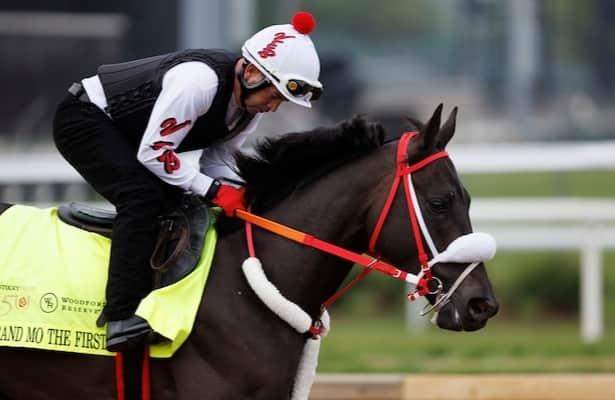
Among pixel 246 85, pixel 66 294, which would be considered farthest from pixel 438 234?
pixel 66 294

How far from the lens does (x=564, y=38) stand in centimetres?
1138

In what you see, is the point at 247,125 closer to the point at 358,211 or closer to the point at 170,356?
the point at 358,211

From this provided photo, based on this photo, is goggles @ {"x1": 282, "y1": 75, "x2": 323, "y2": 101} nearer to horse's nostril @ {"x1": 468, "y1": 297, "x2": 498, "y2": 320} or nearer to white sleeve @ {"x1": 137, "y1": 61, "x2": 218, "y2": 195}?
white sleeve @ {"x1": 137, "y1": 61, "x2": 218, "y2": 195}

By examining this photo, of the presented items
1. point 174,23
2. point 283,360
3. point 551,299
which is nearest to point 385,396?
point 283,360

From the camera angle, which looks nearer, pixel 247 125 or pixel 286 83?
pixel 286 83

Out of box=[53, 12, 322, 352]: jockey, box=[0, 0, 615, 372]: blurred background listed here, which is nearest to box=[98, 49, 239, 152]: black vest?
box=[53, 12, 322, 352]: jockey

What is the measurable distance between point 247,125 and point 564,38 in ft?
22.7

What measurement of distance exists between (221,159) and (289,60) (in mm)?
670

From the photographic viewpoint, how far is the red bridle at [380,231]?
458 centimetres

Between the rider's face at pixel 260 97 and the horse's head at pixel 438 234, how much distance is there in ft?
1.59

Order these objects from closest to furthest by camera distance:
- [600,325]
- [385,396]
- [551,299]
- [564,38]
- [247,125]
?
1. [247,125]
2. [385,396]
3. [600,325]
4. [551,299]
5. [564,38]

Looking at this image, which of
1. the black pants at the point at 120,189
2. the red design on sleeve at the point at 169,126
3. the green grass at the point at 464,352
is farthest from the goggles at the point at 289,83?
the green grass at the point at 464,352

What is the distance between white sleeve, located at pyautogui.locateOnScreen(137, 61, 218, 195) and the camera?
4605 mm

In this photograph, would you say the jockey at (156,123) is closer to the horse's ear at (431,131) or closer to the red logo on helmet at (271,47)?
the red logo on helmet at (271,47)
